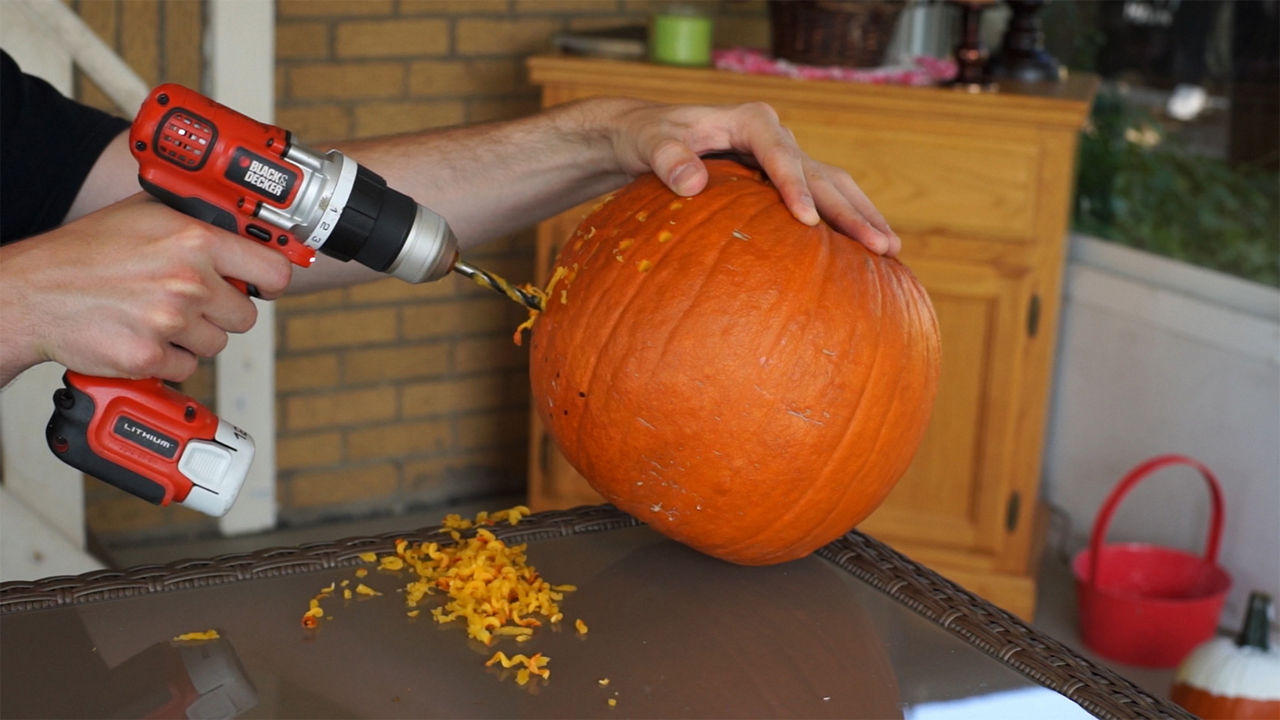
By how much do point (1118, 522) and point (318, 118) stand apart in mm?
1979

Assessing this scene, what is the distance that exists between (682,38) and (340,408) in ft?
3.82

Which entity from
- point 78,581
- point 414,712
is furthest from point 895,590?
point 78,581

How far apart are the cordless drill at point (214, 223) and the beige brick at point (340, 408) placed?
1813mm

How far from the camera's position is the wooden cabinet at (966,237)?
7.54 ft

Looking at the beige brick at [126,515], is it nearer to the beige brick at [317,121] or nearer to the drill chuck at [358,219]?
the beige brick at [317,121]

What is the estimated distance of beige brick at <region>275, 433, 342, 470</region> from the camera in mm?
2863

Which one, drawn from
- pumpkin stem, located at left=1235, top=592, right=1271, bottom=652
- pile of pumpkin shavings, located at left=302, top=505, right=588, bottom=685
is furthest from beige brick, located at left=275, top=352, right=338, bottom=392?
pumpkin stem, located at left=1235, top=592, right=1271, bottom=652

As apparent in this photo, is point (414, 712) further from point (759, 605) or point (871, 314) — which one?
point (871, 314)

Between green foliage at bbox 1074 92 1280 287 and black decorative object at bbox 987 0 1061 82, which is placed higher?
black decorative object at bbox 987 0 1061 82

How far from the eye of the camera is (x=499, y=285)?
46.0 inches

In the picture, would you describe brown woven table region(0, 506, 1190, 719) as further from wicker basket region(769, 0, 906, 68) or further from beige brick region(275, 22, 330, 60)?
beige brick region(275, 22, 330, 60)

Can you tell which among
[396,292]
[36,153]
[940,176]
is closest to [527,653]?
[36,153]

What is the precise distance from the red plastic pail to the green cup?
1.15 meters

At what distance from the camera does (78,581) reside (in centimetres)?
108
